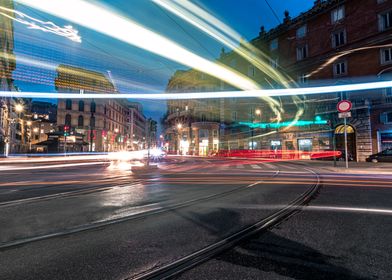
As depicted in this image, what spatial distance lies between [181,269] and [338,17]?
37069 mm

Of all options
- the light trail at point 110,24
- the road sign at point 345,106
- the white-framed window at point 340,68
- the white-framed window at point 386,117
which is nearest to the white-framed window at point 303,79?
the white-framed window at point 340,68

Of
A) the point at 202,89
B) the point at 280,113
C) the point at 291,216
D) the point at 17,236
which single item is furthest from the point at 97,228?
the point at 202,89

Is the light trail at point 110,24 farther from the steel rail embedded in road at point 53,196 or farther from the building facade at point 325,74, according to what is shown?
the building facade at point 325,74

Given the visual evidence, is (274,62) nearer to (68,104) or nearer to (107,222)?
(107,222)

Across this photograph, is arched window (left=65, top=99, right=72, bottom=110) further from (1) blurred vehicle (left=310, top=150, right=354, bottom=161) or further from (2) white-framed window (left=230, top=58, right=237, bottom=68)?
(1) blurred vehicle (left=310, top=150, right=354, bottom=161)

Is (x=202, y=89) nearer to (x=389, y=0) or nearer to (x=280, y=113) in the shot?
(x=280, y=113)

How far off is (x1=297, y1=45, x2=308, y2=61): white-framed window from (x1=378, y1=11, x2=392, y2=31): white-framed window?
30.0ft

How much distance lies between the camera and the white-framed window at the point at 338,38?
29.5m

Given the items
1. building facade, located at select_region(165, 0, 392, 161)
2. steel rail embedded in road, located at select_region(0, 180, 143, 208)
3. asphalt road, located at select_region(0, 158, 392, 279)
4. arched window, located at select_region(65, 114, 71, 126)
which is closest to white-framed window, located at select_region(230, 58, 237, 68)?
building facade, located at select_region(165, 0, 392, 161)

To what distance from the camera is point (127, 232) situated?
4234mm

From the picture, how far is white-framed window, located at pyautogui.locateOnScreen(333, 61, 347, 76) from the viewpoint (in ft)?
96.5

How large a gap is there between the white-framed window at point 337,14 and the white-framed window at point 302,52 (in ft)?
15.1

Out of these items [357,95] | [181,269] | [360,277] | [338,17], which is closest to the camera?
[360,277]

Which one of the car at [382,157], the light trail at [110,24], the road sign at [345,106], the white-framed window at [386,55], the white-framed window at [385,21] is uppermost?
the white-framed window at [385,21]
